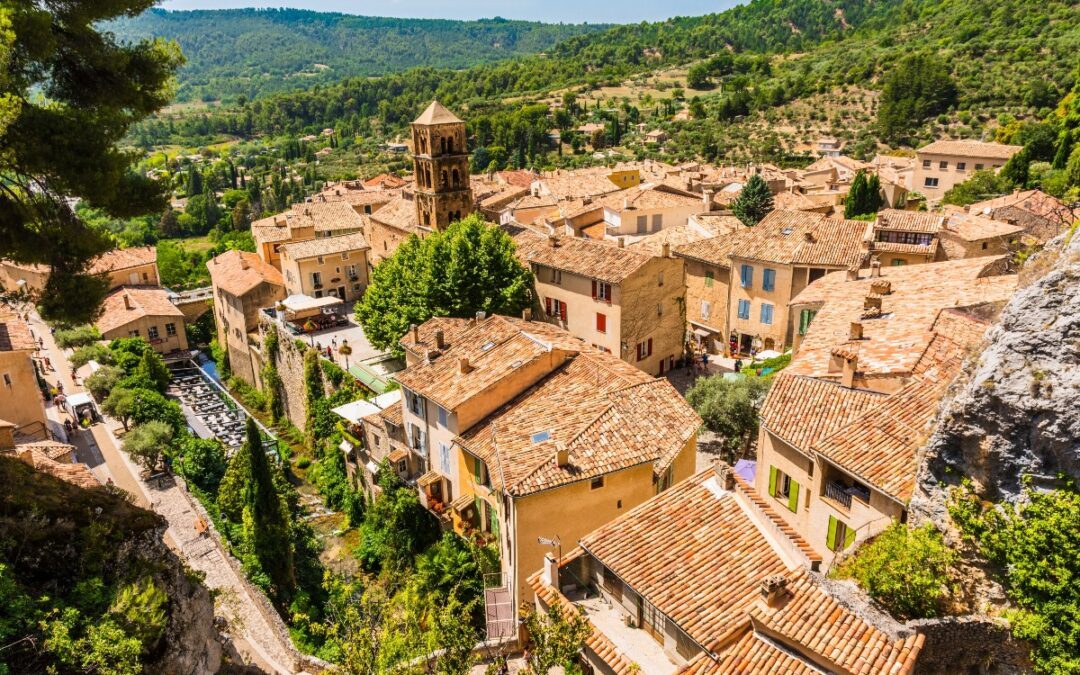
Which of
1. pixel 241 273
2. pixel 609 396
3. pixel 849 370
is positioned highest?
pixel 849 370

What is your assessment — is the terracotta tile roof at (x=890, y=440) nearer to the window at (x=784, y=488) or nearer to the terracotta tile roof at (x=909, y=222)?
the window at (x=784, y=488)

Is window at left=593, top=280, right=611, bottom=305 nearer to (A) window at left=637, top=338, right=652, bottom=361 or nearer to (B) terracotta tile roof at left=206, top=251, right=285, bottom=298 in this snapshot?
(A) window at left=637, top=338, right=652, bottom=361

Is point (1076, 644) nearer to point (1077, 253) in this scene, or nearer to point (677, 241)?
point (1077, 253)

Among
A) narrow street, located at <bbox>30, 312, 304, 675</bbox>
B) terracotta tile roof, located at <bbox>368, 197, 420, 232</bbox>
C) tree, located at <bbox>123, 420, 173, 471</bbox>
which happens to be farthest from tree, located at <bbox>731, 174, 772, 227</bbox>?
narrow street, located at <bbox>30, 312, 304, 675</bbox>

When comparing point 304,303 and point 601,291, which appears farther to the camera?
point 304,303

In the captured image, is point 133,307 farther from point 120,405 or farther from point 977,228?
point 977,228

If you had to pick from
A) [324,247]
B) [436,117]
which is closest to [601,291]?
[436,117]
